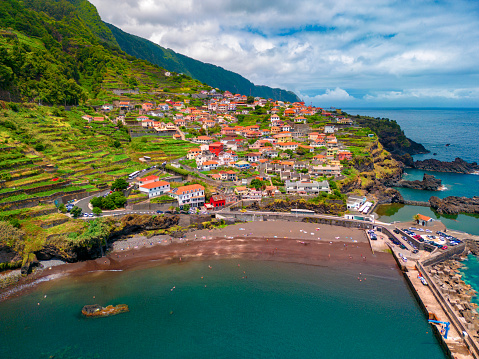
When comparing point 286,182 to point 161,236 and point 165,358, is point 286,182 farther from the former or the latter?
point 165,358

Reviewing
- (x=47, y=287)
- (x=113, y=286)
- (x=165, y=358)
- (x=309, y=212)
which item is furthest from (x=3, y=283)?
(x=309, y=212)

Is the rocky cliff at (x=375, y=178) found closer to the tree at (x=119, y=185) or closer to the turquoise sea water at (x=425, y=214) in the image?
the turquoise sea water at (x=425, y=214)

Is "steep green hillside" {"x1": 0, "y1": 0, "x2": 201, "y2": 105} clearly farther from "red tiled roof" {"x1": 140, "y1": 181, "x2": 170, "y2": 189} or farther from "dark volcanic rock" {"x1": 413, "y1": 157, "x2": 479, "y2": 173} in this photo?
"dark volcanic rock" {"x1": 413, "y1": 157, "x2": 479, "y2": 173}

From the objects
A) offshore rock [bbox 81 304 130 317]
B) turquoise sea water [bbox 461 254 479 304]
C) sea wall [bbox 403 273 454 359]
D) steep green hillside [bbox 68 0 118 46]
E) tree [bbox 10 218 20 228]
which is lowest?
offshore rock [bbox 81 304 130 317]

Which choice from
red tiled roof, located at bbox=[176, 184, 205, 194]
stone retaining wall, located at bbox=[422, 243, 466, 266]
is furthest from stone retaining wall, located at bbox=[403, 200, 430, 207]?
red tiled roof, located at bbox=[176, 184, 205, 194]

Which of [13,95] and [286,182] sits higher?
[13,95]

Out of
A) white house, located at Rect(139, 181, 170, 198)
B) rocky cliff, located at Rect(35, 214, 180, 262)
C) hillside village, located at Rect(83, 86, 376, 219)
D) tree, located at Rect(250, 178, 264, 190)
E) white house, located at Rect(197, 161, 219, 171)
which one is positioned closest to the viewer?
rocky cliff, located at Rect(35, 214, 180, 262)
